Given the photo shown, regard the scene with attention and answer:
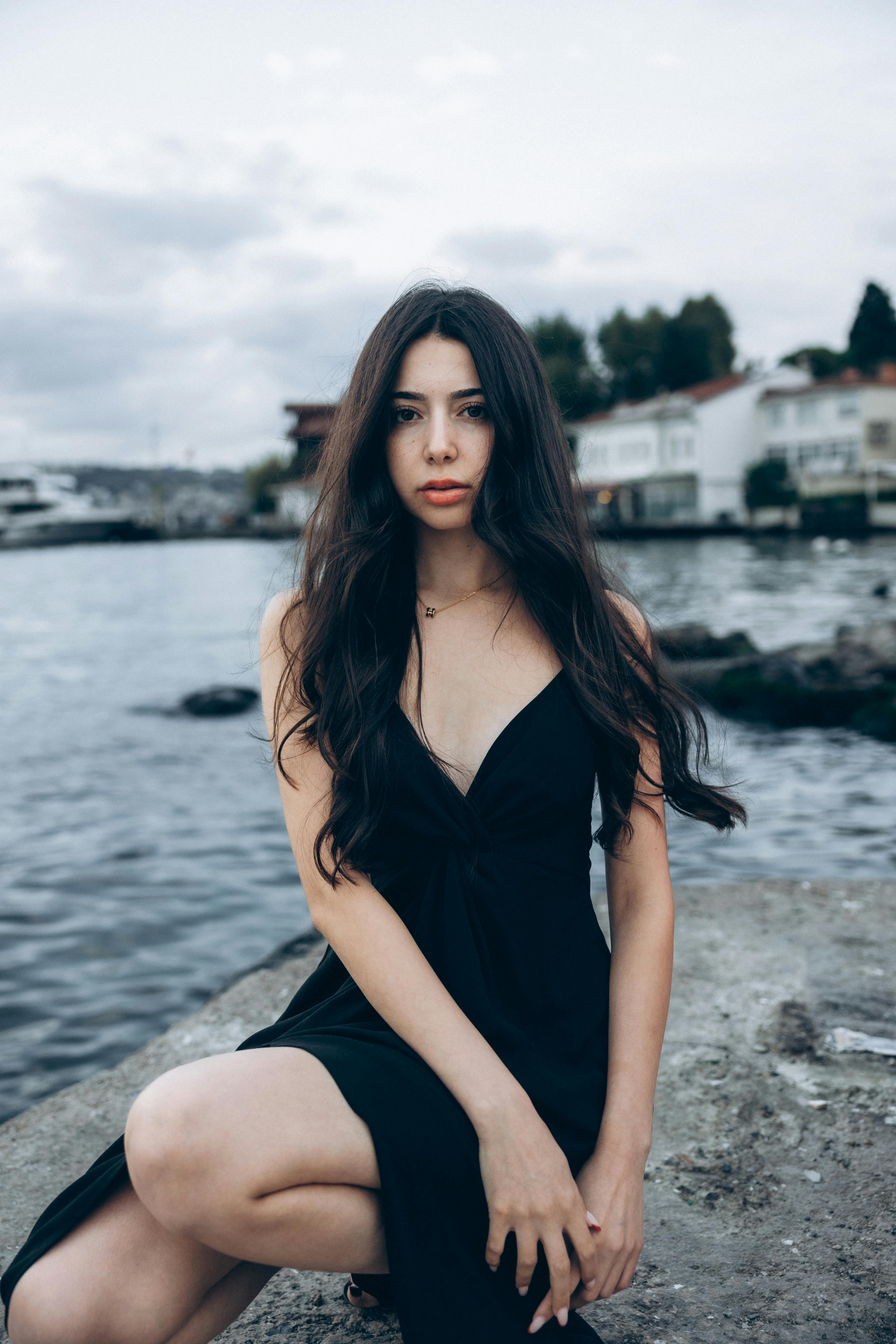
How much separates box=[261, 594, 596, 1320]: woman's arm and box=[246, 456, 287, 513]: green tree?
78.4 meters

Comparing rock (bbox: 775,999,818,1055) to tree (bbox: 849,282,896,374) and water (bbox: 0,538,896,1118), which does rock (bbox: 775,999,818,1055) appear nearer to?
water (bbox: 0,538,896,1118)

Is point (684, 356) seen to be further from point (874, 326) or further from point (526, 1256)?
point (526, 1256)

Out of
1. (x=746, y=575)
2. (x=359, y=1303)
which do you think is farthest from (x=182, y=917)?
(x=746, y=575)

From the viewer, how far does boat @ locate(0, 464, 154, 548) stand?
7644 centimetres

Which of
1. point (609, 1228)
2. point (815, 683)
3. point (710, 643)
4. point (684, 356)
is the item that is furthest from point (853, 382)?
point (609, 1228)

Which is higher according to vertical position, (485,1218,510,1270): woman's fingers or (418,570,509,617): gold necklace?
(418,570,509,617): gold necklace

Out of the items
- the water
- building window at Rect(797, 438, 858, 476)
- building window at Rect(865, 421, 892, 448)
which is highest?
building window at Rect(865, 421, 892, 448)

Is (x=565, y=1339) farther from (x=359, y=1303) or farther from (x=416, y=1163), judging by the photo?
(x=359, y=1303)

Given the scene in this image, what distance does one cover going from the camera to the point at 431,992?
5.37 feet

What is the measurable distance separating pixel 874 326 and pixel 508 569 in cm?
5848

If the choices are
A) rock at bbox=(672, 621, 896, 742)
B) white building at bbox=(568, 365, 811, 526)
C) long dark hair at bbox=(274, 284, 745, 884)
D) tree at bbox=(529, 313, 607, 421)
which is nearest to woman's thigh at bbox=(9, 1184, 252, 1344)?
long dark hair at bbox=(274, 284, 745, 884)

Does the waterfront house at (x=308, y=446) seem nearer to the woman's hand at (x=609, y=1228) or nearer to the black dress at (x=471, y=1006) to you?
the black dress at (x=471, y=1006)

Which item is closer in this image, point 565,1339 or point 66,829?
point 565,1339

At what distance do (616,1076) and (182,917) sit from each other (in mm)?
4618
